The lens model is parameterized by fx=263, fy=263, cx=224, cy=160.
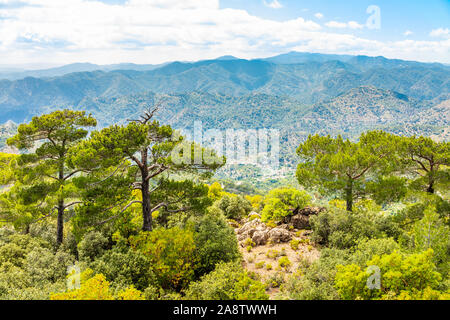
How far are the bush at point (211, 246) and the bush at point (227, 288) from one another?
2063mm

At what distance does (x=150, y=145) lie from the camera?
14.0 m

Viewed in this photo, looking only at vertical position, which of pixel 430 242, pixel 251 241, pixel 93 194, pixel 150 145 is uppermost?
pixel 150 145

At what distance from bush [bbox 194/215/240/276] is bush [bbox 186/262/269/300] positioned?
81.2 inches

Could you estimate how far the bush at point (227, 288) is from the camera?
342 inches

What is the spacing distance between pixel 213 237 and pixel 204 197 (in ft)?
8.54

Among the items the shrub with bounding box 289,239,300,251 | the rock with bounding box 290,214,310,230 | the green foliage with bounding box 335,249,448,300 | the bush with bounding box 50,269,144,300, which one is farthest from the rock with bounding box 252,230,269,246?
the bush with bounding box 50,269,144,300

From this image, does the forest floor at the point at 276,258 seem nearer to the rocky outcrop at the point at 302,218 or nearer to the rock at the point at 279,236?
the rock at the point at 279,236

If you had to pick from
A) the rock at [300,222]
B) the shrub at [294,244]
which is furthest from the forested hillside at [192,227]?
the rock at [300,222]

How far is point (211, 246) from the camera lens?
43.0 ft

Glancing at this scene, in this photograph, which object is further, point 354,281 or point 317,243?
point 317,243

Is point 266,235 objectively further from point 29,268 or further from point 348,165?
point 29,268

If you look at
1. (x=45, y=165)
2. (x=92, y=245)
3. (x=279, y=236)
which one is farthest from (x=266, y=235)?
(x=45, y=165)

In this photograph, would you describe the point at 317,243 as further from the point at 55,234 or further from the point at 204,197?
the point at 55,234
